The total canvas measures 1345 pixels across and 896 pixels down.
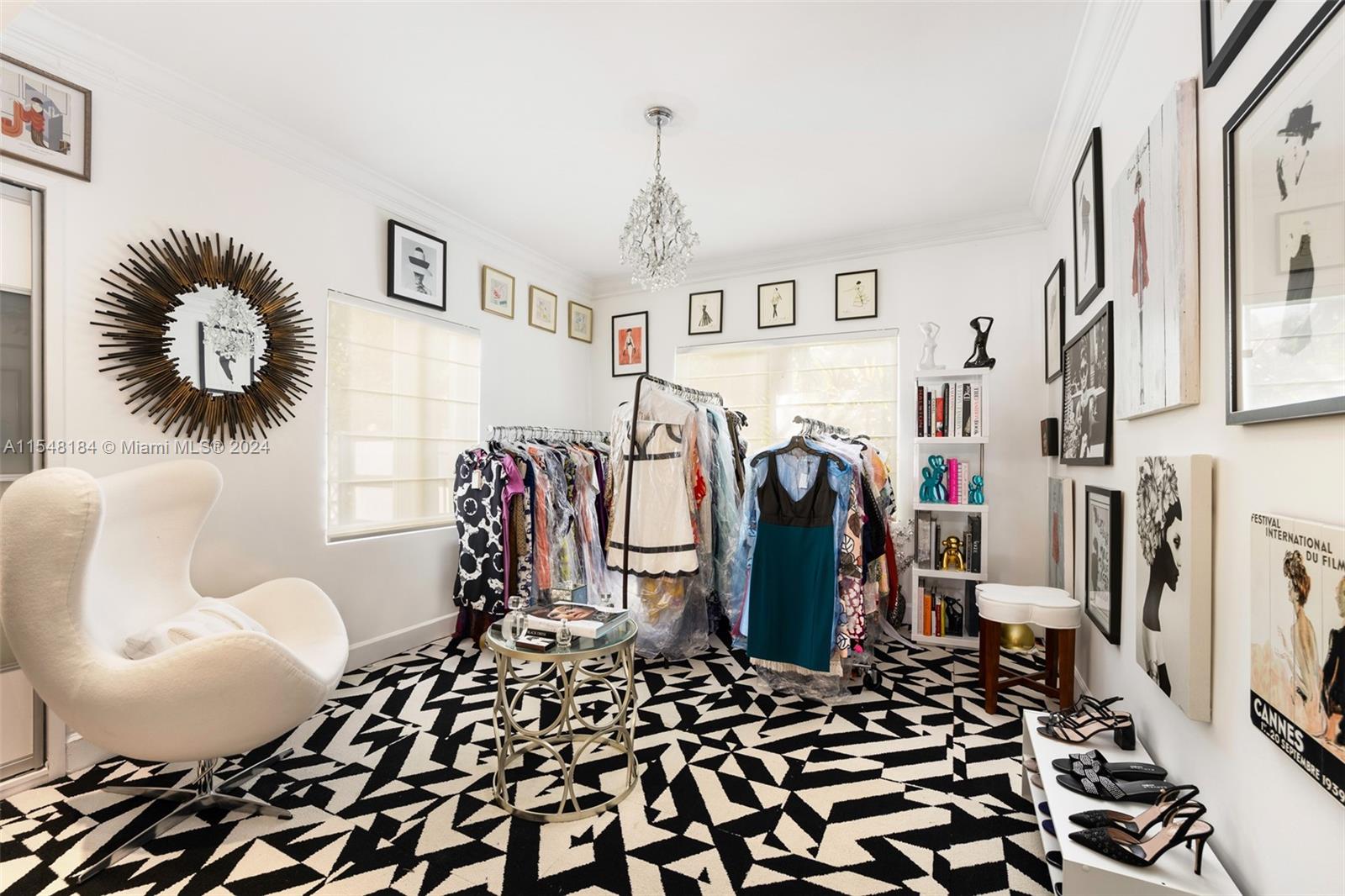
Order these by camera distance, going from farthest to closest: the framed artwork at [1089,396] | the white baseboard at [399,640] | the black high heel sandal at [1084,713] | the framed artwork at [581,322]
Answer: the framed artwork at [581,322]
the white baseboard at [399,640]
the framed artwork at [1089,396]
the black high heel sandal at [1084,713]

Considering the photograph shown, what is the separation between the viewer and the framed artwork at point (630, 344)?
5395 millimetres

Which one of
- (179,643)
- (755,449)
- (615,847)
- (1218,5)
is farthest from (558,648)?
(755,449)

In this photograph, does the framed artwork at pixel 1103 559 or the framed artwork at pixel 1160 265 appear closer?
the framed artwork at pixel 1160 265

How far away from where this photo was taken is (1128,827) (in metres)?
1.37

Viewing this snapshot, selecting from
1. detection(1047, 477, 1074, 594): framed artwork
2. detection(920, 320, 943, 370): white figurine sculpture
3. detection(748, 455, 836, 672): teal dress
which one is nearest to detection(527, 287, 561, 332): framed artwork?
detection(748, 455, 836, 672): teal dress

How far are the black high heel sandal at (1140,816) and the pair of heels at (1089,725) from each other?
361 mm

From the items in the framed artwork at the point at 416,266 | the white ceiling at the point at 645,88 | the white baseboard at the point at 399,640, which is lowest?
the white baseboard at the point at 399,640

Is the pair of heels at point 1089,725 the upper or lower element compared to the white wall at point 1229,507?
lower

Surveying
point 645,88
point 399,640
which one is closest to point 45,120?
point 645,88

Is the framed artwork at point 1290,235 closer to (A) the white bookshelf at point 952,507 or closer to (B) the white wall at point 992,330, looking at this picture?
(A) the white bookshelf at point 952,507

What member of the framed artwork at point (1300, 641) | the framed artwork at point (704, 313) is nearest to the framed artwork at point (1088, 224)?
the framed artwork at point (1300, 641)

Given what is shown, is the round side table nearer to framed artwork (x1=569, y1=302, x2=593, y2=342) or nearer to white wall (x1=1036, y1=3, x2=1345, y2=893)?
white wall (x1=1036, y1=3, x2=1345, y2=893)

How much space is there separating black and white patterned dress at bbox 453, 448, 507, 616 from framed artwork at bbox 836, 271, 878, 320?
9.14 feet

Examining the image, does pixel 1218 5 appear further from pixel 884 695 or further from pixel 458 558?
pixel 458 558
